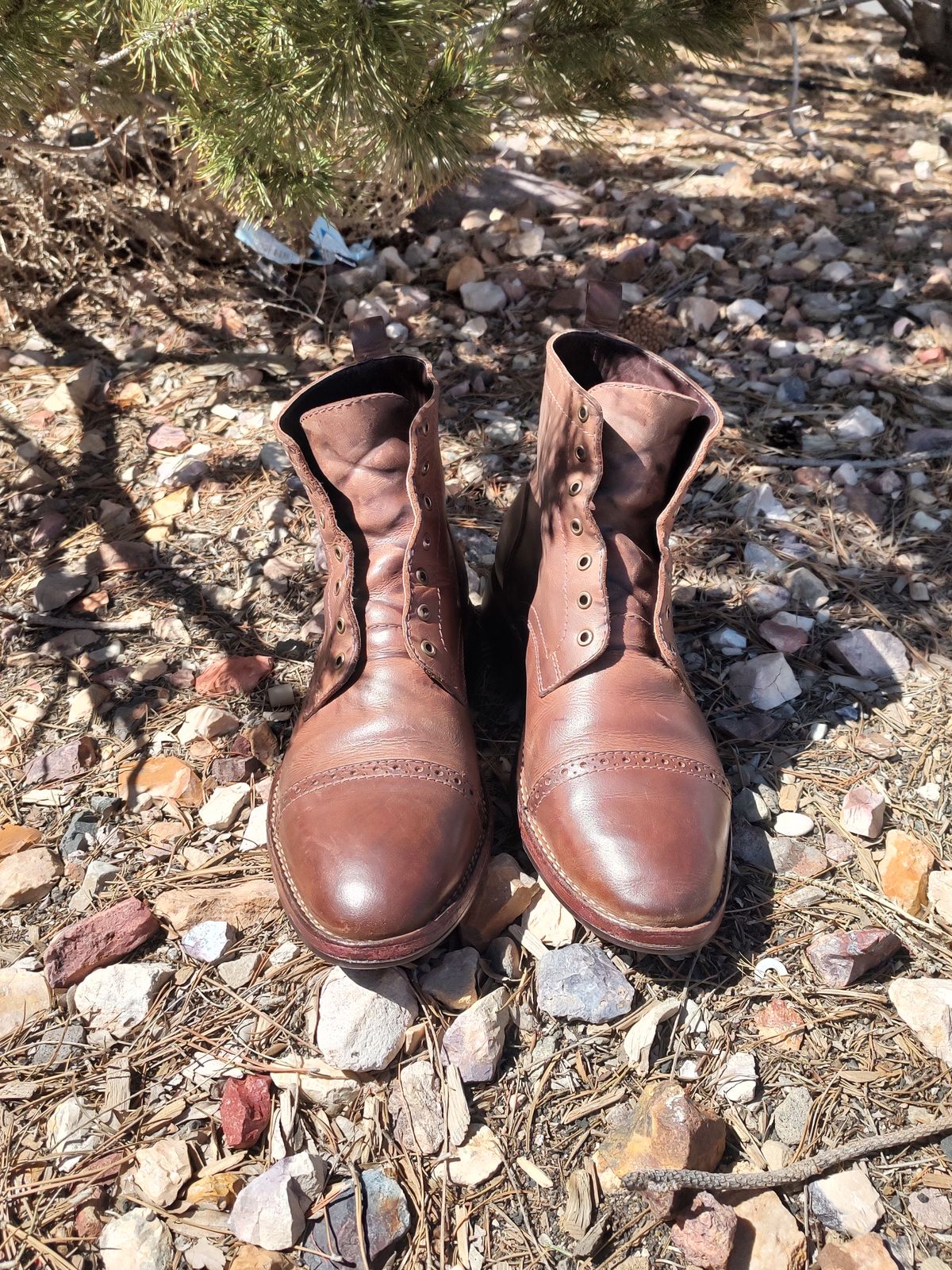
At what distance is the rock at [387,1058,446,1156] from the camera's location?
1.33 meters

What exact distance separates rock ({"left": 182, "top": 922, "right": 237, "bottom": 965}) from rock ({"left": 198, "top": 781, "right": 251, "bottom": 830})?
0.22 meters

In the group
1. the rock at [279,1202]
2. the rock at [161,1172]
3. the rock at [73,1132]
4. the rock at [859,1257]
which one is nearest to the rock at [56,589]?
the rock at [73,1132]

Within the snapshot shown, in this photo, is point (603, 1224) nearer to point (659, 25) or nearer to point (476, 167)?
point (476, 167)

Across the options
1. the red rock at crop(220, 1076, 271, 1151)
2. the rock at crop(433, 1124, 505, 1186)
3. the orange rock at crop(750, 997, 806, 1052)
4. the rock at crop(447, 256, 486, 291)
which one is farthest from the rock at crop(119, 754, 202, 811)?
the rock at crop(447, 256, 486, 291)

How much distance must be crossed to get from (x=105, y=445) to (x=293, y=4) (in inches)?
55.6

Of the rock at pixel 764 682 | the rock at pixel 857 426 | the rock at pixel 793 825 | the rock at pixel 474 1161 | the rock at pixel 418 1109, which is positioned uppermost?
the rock at pixel 857 426

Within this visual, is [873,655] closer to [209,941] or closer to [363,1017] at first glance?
[363,1017]

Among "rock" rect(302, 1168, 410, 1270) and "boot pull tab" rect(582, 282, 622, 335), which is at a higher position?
"boot pull tab" rect(582, 282, 622, 335)

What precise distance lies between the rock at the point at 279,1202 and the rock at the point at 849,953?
834 millimetres

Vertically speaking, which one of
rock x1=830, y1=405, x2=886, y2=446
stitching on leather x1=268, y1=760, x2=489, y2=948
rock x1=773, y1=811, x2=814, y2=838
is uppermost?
rock x1=830, y1=405, x2=886, y2=446

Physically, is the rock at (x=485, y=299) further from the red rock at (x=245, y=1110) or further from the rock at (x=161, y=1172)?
the rock at (x=161, y=1172)

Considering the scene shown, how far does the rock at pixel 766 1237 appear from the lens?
1.22 metres

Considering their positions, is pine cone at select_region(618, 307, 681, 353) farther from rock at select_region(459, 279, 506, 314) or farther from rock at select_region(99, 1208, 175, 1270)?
rock at select_region(99, 1208, 175, 1270)

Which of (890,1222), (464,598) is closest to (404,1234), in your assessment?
(890,1222)
